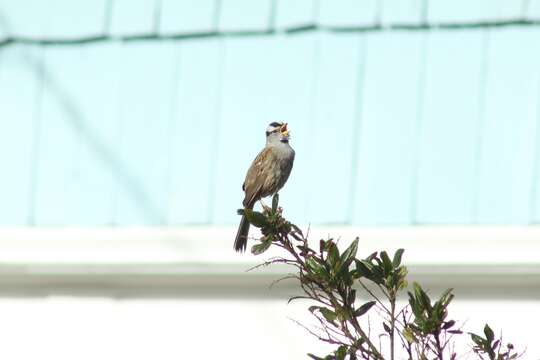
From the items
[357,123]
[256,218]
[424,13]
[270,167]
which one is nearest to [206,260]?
[270,167]

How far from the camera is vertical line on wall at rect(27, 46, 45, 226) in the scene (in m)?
7.27

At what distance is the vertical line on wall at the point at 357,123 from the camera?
6.77 m

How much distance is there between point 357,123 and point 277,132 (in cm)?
49

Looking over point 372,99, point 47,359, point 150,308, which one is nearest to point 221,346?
point 150,308

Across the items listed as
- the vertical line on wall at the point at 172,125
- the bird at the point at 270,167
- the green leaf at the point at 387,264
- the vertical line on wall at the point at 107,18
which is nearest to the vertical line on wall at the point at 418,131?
the bird at the point at 270,167

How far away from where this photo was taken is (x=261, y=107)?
693 centimetres

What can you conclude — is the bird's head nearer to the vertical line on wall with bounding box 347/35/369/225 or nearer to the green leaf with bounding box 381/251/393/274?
the vertical line on wall with bounding box 347/35/369/225

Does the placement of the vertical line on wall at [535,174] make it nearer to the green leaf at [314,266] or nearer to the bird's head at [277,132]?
the bird's head at [277,132]

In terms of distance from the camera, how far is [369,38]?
691 centimetres

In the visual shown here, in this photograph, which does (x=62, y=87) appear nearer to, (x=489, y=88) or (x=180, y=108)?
(x=180, y=108)

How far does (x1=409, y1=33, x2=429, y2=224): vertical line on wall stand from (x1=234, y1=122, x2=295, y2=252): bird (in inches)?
25.0

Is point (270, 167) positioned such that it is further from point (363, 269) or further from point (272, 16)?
point (363, 269)

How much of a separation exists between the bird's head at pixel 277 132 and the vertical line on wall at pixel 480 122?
0.92m

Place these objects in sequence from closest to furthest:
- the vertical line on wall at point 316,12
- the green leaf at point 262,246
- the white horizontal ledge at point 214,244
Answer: the green leaf at point 262,246 < the white horizontal ledge at point 214,244 < the vertical line on wall at point 316,12
